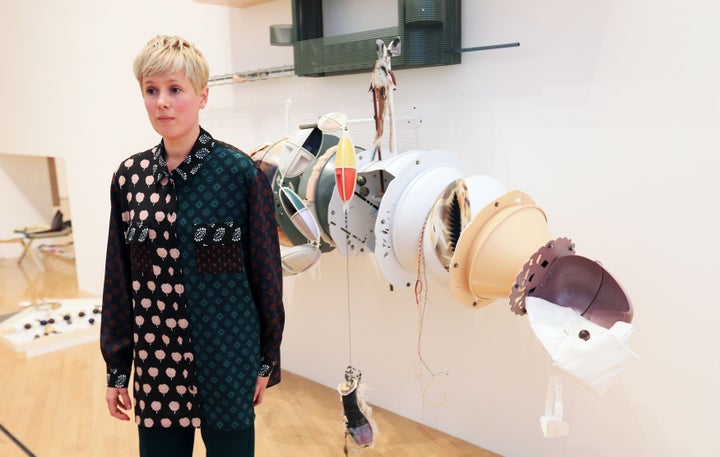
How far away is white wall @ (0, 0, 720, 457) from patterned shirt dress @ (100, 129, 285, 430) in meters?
1.16

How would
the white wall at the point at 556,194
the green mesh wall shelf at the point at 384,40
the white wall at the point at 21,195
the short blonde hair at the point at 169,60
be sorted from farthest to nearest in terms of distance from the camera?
the white wall at the point at 21,195, the green mesh wall shelf at the point at 384,40, the white wall at the point at 556,194, the short blonde hair at the point at 169,60

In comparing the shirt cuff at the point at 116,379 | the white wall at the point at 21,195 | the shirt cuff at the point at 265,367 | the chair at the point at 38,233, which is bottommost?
the chair at the point at 38,233

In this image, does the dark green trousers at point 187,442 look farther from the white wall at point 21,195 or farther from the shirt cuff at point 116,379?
the white wall at point 21,195

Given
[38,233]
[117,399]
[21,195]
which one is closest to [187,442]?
[117,399]

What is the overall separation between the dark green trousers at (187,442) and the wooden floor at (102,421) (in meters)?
A: 0.88

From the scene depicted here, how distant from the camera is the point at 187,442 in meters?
1.62

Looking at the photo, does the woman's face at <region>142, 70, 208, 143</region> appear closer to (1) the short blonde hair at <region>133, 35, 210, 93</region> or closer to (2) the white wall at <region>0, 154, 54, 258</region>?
(1) the short blonde hair at <region>133, 35, 210, 93</region>

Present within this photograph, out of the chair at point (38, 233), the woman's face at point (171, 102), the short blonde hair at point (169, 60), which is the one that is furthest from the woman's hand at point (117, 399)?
the chair at point (38, 233)

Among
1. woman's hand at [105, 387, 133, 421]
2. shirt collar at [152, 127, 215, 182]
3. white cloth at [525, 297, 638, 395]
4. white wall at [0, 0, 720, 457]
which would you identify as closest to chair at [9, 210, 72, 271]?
white wall at [0, 0, 720, 457]

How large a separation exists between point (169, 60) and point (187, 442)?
0.93 metres

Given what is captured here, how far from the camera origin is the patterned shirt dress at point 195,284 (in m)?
1.48

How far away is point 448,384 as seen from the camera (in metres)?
2.67

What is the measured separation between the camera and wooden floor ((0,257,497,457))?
2631 mm

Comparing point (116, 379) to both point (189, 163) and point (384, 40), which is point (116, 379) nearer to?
point (189, 163)
